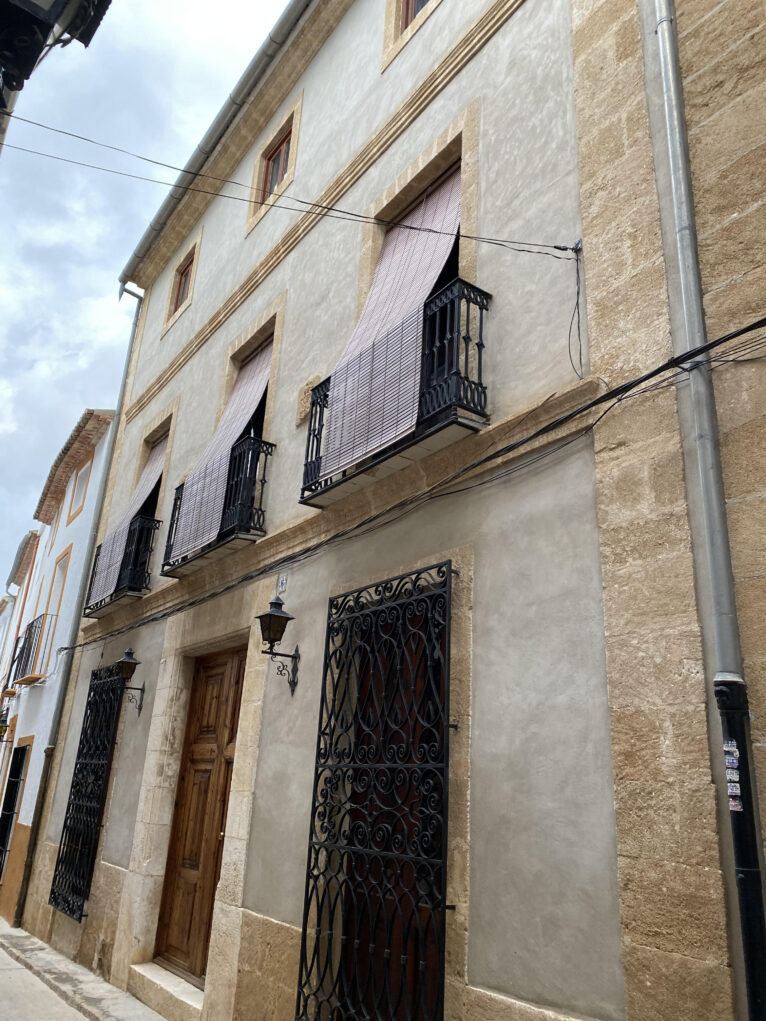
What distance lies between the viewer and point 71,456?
14.0 m

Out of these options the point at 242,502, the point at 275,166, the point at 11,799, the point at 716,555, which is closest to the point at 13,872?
the point at 11,799

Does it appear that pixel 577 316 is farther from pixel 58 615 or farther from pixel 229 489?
pixel 58 615

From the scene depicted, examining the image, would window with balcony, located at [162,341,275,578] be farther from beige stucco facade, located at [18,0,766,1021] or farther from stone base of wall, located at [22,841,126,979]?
stone base of wall, located at [22,841,126,979]

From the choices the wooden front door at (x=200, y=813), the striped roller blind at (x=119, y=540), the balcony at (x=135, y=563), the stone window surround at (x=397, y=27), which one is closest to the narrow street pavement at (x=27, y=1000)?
Answer: the wooden front door at (x=200, y=813)

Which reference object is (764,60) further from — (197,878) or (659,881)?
(197,878)

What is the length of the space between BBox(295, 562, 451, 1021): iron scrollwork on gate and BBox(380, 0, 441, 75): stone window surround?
4491 mm

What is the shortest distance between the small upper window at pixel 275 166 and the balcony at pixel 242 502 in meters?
3.28

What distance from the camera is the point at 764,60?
11.2 ft

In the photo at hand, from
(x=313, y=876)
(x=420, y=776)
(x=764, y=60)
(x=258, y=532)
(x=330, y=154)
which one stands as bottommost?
(x=313, y=876)

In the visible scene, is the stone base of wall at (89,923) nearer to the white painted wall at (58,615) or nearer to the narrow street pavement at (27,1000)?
the narrow street pavement at (27,1000)

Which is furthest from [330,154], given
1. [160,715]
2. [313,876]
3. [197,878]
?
[197,878]

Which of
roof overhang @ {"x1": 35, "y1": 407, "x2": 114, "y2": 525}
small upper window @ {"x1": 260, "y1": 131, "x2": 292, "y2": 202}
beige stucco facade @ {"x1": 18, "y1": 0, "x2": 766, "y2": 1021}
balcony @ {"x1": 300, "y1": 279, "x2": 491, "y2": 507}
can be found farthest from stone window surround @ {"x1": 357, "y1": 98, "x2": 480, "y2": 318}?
roof overhang @ {"x1": 35, "y1": 407, "x2": 114, "y2": 525}

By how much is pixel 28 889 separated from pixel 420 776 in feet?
25.6

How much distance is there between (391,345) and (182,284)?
690cm
